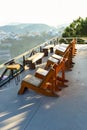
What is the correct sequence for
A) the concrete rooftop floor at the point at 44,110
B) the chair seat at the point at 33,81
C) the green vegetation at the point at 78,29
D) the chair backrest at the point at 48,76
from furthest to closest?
1. the green vegetation at the point at 78,29
2. the chair seat at the point at 33,81
3. the chair backrest at the point at 48,76
4. the concrete rooftop floor at the point at 44,110

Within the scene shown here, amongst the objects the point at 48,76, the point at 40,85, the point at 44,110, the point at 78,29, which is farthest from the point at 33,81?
the point at 78,29

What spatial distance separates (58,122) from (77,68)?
3.60m

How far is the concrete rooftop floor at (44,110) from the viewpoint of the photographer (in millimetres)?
3953

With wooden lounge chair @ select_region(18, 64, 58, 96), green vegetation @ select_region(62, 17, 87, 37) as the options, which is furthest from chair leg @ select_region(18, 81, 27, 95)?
green vegetation @ select_region(62, 17, 87, 37)

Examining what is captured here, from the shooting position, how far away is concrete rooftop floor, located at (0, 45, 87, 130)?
3953mm

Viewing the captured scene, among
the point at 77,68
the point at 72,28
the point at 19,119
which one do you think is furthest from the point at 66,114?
the point at 72,28

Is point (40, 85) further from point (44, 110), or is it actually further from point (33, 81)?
point (44, 110)

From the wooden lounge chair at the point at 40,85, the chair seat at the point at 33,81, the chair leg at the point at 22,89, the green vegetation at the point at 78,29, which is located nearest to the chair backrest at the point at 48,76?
the wooden lounge chair at the point at 40,85

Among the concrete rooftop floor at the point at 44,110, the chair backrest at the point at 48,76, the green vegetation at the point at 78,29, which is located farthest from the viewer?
the green vegetation at the point at 78,29

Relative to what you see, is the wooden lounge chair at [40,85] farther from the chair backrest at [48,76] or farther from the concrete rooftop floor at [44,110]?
the concrete rooftop floor at [44,110]

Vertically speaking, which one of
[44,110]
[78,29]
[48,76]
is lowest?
[44,110]

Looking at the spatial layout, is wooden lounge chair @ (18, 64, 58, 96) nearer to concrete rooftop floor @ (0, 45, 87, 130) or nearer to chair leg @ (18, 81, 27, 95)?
chair leg @ (18, 81, 27, 95)

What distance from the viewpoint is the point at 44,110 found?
4500 mm

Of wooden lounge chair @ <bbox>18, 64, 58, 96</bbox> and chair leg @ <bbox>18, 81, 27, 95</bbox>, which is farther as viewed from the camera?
chair leg @ <bbox>18, 81, 27, 95</bbox>
